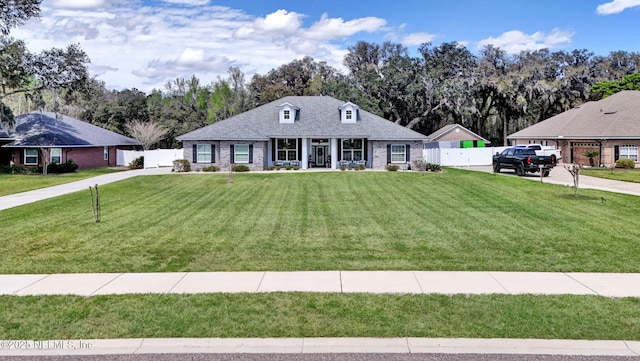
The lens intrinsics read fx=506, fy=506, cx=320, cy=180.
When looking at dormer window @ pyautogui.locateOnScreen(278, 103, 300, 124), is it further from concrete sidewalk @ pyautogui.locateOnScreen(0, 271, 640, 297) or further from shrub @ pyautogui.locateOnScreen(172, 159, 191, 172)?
concrete sidewalk @ pyautogui.locateOnScreen(0, 271, 640, 297)

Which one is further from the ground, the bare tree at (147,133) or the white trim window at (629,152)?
the bare tree at (147,133)

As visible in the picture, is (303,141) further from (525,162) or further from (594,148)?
(594,148)

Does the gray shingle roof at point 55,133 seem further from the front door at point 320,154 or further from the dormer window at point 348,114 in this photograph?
the dormer window at point 348,114

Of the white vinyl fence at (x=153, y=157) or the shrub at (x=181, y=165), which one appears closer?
the shrub at (x=181, y=165)

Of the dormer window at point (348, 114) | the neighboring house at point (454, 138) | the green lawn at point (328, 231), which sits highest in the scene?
the dormer window at point (348, 114)

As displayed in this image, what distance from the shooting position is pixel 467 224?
46.6ft

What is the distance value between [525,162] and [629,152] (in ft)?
39.9

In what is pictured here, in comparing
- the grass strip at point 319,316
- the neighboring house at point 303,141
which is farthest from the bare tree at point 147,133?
the grass strip at point 319,316

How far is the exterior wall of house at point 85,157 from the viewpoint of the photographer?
127 ft

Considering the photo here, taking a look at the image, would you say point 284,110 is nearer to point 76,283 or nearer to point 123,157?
point 123,157

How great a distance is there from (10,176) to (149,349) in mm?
33894

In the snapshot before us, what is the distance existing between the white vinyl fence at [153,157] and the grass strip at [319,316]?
121ft

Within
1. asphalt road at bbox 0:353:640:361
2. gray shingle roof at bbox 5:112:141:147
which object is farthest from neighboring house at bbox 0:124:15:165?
asphalt road at bbox 0:353:640:361

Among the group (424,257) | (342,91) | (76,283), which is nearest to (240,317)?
(76,283)
